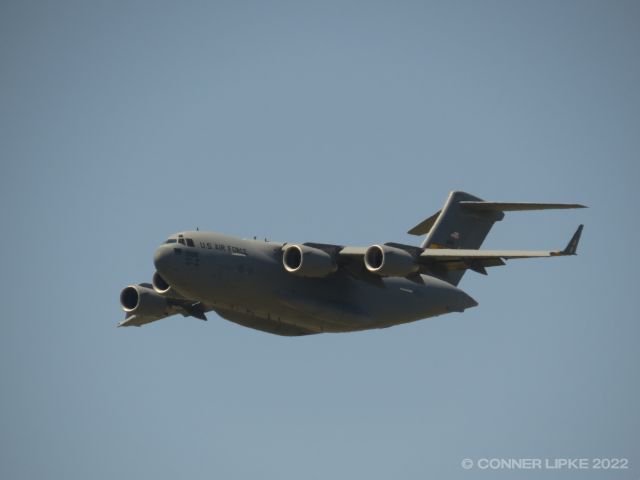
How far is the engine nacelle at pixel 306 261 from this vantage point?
22.1m

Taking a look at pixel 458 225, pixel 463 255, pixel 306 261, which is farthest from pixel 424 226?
pixel 306 261

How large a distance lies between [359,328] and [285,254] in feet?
8.35

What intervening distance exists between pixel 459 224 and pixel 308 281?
219 inches

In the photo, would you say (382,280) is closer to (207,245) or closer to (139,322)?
(207,245)

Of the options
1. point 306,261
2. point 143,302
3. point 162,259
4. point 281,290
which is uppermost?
point 162,259

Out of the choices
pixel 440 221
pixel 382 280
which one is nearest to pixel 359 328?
pixel 382 280

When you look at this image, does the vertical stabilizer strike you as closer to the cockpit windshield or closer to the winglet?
the winglet

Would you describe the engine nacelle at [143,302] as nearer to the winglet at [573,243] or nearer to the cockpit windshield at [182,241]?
the cockpit windshield at [182,241]

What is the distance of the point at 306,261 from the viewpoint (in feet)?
72.5

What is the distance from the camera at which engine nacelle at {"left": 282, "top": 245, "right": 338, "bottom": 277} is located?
72.4ft

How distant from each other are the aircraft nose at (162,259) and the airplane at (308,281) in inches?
0.8

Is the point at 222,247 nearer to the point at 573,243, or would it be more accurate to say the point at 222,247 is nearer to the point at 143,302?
the point at 143,302

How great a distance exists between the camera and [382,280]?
2370 centimetres

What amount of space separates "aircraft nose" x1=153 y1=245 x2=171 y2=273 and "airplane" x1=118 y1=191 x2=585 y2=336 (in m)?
0.02
